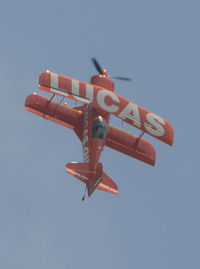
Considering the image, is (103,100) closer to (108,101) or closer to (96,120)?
(108,101)

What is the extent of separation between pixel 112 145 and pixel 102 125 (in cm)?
220

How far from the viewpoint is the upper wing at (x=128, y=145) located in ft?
125

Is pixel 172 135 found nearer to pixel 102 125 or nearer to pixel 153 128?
pixel 153 128

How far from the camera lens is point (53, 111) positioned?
124 feet

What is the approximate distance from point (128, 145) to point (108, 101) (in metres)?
3.34

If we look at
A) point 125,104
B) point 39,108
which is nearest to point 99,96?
point 125,104

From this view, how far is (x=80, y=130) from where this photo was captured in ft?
124

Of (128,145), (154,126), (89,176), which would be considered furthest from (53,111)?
(154,126)

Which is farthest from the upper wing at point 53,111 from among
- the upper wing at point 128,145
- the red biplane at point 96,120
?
the upper wing at point 128,145

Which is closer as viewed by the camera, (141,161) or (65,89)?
(65,89)

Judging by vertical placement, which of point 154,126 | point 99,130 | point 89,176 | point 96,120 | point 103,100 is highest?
point 103,100

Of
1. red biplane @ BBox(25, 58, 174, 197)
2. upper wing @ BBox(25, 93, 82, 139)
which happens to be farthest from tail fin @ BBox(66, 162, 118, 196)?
upper wing @ BBox(25, 93, 82, 139)

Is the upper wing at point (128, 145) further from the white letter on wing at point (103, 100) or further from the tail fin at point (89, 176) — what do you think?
the tail fin at point (89, 176)

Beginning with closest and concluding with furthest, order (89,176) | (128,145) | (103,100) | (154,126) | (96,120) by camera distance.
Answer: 1. (89,176)
2. (103,100)
3. (154,126)
4. (96,120)
5. (128,145)
